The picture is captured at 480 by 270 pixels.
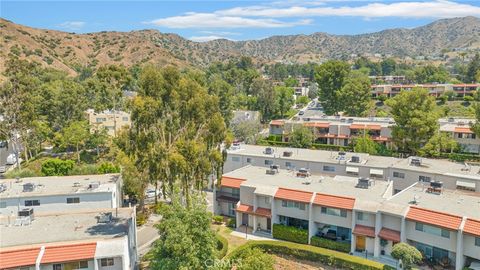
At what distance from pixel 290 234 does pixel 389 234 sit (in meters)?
9.61

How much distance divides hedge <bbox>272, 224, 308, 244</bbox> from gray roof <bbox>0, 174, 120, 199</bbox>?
59.8ft

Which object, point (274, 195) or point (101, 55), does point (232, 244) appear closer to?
point (274, 195)

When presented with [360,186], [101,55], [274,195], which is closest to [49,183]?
[274,195]

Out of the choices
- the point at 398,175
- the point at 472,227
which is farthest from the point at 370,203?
the point at 398,175

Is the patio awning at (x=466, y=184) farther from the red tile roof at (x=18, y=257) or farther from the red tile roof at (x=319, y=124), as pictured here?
the red tile roof at (x=18, y=257)

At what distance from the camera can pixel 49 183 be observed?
149 feet

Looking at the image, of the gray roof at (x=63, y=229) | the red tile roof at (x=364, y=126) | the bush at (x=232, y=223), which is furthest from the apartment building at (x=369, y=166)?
the gray roof at (x=63, y=229)

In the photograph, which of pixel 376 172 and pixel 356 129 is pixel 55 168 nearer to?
pixel 376 172

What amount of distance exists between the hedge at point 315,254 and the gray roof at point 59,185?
1713 cm

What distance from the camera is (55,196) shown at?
41.8 meters

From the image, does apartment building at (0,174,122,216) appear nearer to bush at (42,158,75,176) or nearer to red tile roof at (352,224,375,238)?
bush at (42,158,75,176)

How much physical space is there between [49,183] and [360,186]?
3446 centimetres

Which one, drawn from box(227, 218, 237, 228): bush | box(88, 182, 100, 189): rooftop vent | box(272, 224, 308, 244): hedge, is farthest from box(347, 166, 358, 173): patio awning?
box(88, 182, 100, 189): rooftop vent

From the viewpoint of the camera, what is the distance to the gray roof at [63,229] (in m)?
31.4
